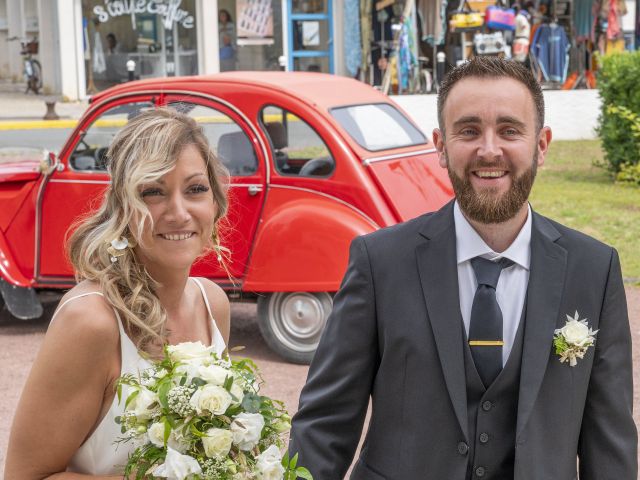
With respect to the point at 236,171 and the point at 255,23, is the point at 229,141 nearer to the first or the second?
the point at 236,171

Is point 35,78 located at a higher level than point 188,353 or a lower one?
lower

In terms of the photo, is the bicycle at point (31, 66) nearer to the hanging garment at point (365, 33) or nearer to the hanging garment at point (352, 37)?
the hanging garment at point (352, 37)

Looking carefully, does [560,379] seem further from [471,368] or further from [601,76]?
[601,76]

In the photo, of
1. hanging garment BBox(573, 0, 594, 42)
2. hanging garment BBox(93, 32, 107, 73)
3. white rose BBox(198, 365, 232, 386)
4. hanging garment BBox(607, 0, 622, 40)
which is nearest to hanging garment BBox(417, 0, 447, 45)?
hanging garment BBox(573, 0, 594, 42)

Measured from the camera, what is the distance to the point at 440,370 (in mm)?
2844

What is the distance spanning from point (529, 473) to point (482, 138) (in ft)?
2.63

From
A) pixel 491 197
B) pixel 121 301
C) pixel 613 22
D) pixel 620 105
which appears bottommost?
pixel 620 105

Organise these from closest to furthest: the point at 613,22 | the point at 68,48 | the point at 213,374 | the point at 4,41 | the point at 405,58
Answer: the point at 213,374, the point at 405,58, the point at 613,22, the point at 68,48, the point at 4,41

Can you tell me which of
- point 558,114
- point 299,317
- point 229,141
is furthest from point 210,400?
point 558,114

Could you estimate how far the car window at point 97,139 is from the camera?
9039mm

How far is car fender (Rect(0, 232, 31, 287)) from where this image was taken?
916 cm

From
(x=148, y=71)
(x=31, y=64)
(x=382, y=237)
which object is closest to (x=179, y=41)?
(x=148, y=71)

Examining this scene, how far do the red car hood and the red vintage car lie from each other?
0.4 inches

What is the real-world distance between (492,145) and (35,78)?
28260 mm
